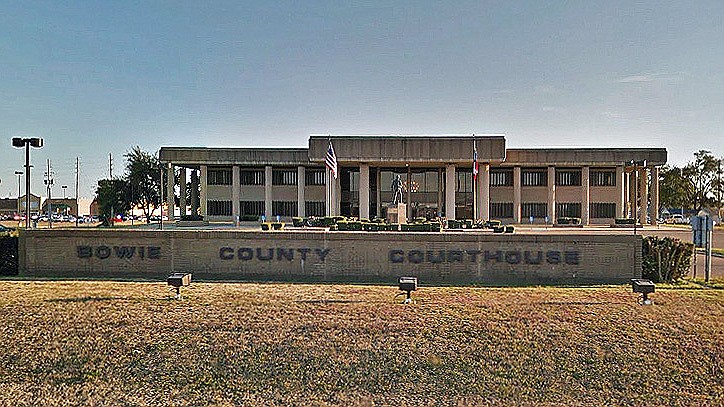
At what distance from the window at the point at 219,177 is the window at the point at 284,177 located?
537 cm

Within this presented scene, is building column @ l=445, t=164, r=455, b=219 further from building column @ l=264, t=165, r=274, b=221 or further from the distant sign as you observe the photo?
the distant sign

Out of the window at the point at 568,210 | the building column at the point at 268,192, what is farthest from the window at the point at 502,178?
the building column at the point at 268,192

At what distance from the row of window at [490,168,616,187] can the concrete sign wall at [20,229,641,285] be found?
142ft

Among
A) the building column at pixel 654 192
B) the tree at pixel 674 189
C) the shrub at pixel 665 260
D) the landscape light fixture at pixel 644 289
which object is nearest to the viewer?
the landscape light fixture at pixel 644 289

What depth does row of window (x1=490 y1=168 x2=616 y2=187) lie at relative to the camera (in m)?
63.5

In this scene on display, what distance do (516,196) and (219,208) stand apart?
3281 cm

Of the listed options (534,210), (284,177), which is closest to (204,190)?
(284,177)

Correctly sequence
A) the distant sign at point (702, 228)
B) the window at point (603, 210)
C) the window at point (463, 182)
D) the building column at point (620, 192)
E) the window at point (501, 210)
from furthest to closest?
the window at point (603, 210)
the window at point (501, 210)
the window at point (463, 182)
the building column at point (620, 192)
the distant sign at point (702, 228)

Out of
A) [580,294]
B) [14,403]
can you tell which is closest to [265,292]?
[14,403]

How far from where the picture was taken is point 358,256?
2105 centimetres

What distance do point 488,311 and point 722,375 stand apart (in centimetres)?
516

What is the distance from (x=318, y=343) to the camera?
12.5 m

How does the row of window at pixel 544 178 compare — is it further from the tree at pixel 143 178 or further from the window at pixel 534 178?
the tree at pixel 143 178

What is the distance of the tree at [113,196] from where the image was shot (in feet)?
223
